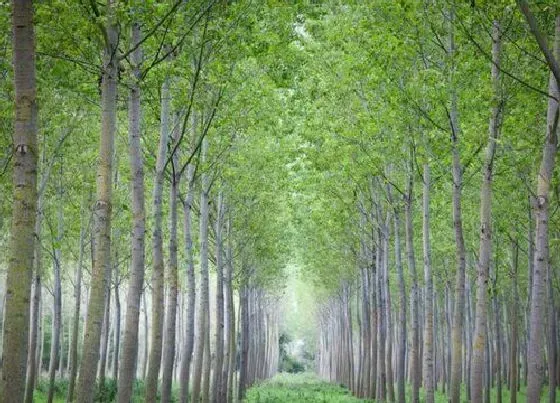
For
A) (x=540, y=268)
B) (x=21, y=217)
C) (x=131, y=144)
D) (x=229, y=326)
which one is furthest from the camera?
(x=229, y=326)

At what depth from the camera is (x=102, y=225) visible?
7.65 m

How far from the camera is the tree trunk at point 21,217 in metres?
5.23

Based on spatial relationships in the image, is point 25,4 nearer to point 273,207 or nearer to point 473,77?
point 473,77

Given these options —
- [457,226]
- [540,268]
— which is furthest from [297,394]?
[540,268]

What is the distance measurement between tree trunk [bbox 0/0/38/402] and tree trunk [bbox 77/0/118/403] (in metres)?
1.84

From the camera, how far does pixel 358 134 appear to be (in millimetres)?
15773

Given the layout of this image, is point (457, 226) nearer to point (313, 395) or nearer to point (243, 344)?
point (313, 395)

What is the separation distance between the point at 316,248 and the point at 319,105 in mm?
15934

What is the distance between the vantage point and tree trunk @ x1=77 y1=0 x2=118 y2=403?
7.45 metres

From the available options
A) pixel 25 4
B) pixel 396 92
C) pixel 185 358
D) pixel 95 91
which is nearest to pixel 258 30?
pixel 95 91

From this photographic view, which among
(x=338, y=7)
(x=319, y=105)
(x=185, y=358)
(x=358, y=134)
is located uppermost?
(x=338, y=7)

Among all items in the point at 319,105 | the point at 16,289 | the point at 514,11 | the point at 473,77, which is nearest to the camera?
the point at 16,289

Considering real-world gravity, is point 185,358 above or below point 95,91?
below

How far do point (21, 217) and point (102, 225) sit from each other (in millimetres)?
2145
